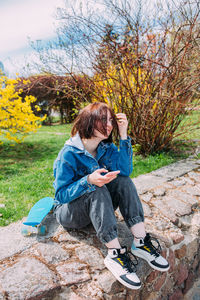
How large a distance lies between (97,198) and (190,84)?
2.66 metres

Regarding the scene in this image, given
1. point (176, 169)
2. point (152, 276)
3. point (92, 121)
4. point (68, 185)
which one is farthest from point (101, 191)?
point (176, 169)

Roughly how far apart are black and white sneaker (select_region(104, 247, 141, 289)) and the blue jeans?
11 cm

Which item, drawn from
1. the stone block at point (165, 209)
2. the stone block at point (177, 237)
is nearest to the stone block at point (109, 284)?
the stone block at point (177, 237)

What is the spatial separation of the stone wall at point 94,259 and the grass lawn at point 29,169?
0.57m

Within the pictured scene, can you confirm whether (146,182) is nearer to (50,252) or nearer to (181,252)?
(181,252)

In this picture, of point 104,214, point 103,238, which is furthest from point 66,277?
point 104,214

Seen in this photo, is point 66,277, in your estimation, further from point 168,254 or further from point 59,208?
point 168,254

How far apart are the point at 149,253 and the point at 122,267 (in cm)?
26

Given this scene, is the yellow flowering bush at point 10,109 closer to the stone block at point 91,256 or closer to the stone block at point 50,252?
the stone block at point 50,252

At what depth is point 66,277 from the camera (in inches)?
59.4

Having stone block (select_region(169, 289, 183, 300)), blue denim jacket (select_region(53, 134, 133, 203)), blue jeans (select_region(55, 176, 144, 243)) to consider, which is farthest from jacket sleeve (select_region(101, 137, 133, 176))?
stone block (select_region(169, 289, 183, 300))

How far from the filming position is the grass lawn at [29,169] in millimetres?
2588

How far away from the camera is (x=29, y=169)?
418 centimetres

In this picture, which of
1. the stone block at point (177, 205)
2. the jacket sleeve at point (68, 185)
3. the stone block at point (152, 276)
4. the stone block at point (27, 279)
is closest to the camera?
the stone block at point (27, 279)
